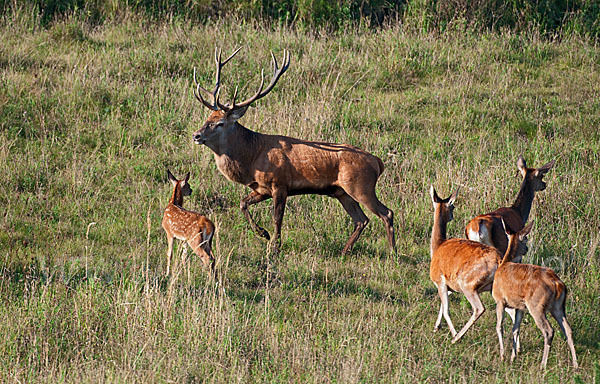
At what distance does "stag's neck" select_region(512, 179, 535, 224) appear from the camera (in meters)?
8.51

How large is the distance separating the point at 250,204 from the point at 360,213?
1.28 m

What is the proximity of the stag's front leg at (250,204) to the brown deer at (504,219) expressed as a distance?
2.32 metres

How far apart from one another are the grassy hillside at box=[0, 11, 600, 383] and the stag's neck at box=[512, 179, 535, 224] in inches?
19.5

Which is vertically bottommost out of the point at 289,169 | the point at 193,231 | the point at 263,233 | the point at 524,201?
the point at 263,233

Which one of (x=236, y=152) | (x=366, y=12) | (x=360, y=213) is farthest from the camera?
(x=366, y=12)

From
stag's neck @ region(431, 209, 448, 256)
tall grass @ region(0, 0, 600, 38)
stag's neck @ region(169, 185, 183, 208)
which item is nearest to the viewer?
stag's neck @ region(431, 209, 448, 256)

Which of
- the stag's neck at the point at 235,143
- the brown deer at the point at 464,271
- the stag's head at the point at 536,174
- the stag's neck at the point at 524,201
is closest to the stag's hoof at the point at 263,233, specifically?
the stag's neck at the point at 235,143

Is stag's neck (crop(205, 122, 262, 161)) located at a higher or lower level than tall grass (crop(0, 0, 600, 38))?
lower

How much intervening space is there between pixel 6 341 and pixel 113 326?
823 millimetres

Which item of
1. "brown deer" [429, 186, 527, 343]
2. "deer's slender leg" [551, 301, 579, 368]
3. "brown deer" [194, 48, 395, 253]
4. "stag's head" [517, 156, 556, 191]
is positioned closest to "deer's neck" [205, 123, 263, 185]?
"brown deer" [194, 48, 395, 253]

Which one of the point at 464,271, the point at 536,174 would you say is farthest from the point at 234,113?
the point at 464,271

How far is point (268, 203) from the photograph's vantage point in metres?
10.1

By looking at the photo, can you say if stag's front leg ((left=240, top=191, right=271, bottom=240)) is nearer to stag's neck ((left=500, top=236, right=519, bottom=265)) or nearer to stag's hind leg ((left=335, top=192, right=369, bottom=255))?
stag's hind leg ((left=335, top=192, right=369, bottom=255))

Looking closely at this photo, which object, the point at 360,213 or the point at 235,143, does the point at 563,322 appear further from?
the point at 235,143
